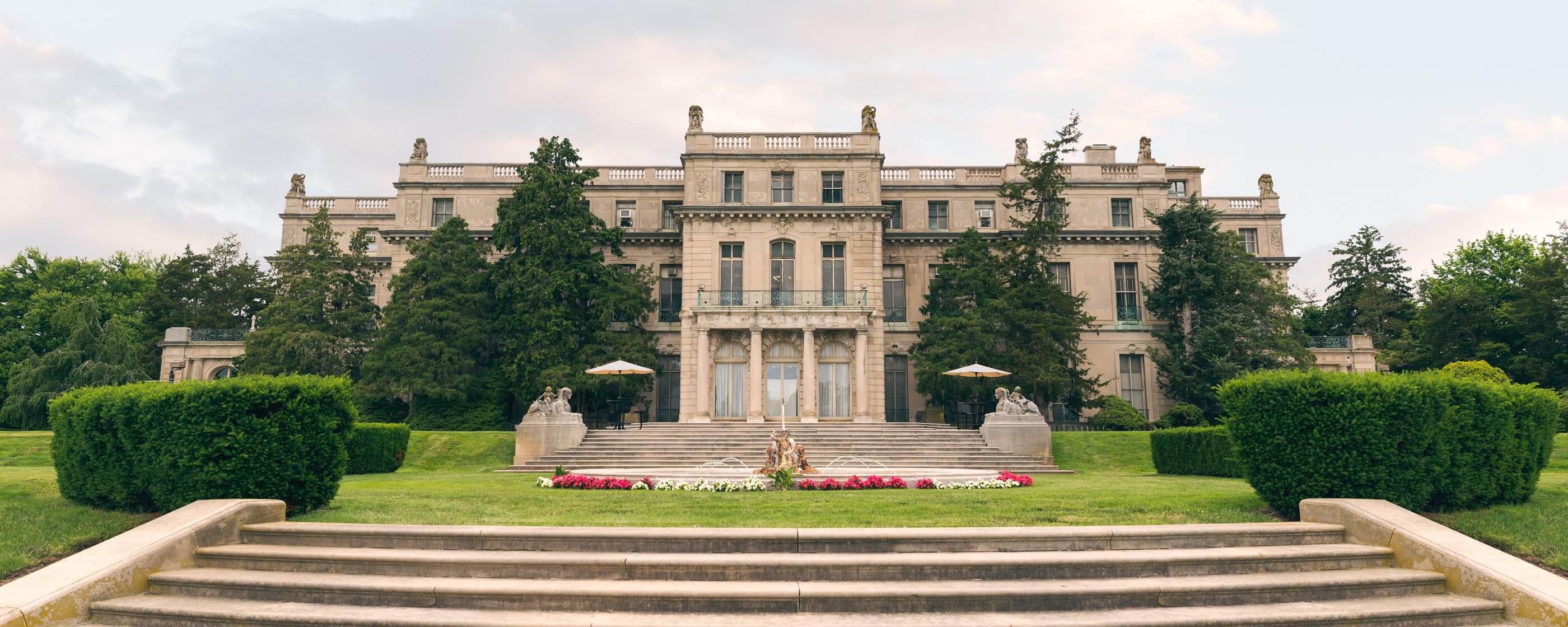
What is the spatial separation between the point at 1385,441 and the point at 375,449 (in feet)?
72.3

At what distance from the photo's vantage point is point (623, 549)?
8.66 m

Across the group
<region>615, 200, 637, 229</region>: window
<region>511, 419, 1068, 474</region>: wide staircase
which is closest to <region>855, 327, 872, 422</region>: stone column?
<region>511, 419, 1068, 474</region>: wide staircase

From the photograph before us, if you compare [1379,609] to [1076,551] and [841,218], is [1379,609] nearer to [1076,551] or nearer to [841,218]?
[1076,551]

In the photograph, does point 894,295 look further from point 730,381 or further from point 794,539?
point 794,539

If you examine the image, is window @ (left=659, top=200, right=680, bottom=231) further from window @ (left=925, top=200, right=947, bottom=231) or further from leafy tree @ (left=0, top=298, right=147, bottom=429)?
leafy tree @ (left=0, top=298, right=147, bottom=429)

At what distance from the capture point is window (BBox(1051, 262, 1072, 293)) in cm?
3950

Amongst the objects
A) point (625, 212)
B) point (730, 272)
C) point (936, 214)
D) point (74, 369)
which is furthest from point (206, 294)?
point (936, 214)

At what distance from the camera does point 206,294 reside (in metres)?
47.4

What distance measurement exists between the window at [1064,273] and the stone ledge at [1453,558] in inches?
1182

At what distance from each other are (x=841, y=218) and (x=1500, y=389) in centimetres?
2609

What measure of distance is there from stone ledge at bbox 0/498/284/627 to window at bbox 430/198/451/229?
32019mm

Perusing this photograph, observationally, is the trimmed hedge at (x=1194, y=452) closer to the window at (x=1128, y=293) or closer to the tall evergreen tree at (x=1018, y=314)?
the tall evergreen tree at (x=1018, y=314)

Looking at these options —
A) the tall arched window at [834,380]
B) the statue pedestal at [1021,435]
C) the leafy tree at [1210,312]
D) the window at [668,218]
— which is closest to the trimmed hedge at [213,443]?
the statue pedestal at [1021,435]

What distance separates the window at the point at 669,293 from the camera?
39.3 meters
